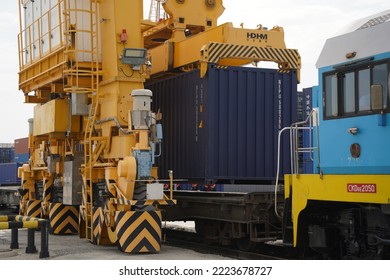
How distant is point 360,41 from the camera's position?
→ 854 centimetres

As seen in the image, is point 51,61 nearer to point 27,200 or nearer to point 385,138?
point 27,200

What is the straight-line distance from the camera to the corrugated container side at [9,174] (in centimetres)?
2686

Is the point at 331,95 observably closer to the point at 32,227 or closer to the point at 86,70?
the point at 32,227

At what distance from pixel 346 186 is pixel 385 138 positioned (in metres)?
0.81

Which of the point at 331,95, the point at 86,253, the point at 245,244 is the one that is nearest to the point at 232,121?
the point at 245,244

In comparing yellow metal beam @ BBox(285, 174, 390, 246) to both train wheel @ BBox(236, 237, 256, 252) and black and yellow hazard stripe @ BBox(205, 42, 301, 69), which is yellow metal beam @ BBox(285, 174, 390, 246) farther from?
black and yellow hazard stripe @ BBox(205, 42, 301, 69)

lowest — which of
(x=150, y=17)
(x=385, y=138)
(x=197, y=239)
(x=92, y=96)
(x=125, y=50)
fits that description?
(x=197, y=239)

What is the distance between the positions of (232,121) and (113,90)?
2.40m

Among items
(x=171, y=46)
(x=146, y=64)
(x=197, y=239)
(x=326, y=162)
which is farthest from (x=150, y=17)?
(x=326, y=162)

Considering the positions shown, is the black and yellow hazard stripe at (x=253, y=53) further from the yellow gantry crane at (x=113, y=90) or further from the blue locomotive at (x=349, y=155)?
the blue locomotive at (x=349, y=155)

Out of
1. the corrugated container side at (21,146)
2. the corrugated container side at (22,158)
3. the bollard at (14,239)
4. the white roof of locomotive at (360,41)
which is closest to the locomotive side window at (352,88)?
the white roof of locomotive at (360,41)

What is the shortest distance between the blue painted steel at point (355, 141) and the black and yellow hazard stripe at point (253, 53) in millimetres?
3399

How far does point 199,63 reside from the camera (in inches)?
479

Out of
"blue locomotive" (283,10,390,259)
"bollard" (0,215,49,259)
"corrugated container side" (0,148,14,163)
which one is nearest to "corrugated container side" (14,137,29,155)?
"corrugated container side" (0,148,14,163)
